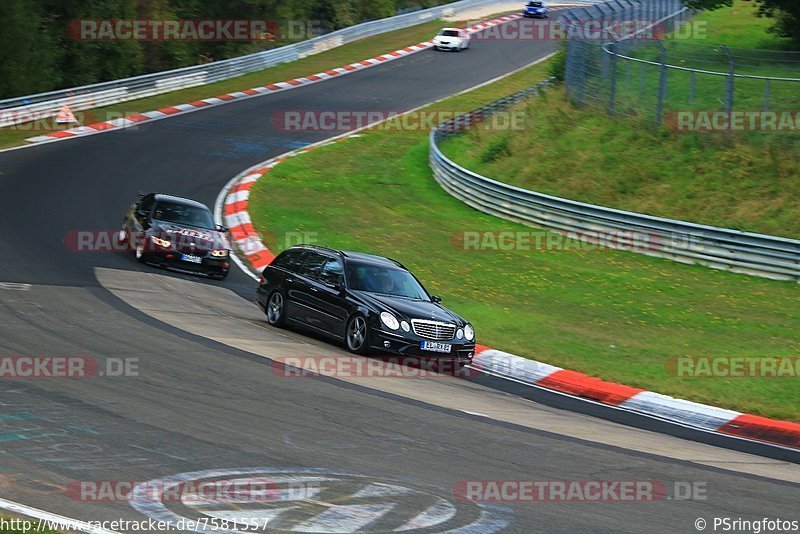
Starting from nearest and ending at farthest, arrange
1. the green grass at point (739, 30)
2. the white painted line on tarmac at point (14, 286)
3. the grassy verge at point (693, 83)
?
the white painted line on tarmac at point (14, 286)
the grassy verge at point (693, 83)
the green grass at point (739, 30)

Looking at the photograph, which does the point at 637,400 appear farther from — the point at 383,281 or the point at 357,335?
the point at 383,281

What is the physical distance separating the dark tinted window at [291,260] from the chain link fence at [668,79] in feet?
39.4

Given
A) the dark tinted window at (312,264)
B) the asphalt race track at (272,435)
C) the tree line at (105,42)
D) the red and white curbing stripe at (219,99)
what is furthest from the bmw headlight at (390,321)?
the tree line at (105,42)

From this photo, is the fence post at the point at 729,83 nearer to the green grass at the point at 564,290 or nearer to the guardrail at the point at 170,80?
the green grass at the point at 564,290

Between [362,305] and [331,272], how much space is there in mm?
1344

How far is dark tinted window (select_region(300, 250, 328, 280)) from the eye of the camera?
16.5 metres

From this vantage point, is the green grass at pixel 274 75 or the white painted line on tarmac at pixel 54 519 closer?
the white painted line on tarmac at pixel 54 519

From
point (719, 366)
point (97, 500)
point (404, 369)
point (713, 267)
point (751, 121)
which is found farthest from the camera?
point (751, 121)

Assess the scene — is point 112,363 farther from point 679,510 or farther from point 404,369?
point 679,510

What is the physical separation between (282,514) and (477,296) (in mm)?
12104

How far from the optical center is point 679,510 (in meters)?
8.76

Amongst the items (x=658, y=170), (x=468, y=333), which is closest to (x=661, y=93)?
(x=658, y=170)

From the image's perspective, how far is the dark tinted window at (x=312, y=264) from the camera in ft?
54.0

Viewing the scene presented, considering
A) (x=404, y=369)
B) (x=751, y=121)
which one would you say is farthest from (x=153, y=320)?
(x=751, y=121)
